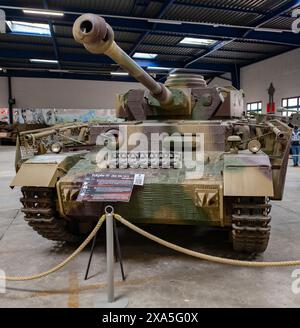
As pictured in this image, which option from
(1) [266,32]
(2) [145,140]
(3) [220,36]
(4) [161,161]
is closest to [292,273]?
(4) [161,161]

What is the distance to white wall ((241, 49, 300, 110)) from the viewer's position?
1870 centimetres

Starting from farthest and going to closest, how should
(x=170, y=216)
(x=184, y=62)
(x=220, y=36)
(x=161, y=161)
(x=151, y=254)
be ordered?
(x=184, y=62)
(x=220, y=36)
(x=151, y=254)
(x=161, y=161)
(x=170, y=216)

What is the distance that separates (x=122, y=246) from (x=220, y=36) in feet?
37.2

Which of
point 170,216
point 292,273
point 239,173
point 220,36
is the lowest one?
point 292,273

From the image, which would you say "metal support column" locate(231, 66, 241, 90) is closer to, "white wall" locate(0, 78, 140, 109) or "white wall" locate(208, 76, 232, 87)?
"white wall" locate(208, 76, 232, 87)

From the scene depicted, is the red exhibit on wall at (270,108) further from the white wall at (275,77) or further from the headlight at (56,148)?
the headlight at (56,148)

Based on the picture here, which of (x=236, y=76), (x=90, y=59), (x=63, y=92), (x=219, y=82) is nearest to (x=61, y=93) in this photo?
(x=63, y=92)

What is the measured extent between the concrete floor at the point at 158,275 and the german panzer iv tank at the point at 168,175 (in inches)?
15.7

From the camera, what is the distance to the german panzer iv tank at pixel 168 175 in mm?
4082

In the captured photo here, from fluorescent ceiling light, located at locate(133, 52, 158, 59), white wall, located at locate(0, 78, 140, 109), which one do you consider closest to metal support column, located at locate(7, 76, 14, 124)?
white wall, located at locate(0, 78, 140, 109)

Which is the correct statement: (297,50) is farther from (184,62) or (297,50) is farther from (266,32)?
(184,62)

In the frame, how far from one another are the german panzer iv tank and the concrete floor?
40 cm

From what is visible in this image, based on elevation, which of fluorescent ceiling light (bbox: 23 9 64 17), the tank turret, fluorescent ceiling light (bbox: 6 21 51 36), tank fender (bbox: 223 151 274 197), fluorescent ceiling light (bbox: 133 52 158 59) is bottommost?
tank fender (bbox: 223 151 274 197)

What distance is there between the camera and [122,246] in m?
5.41
